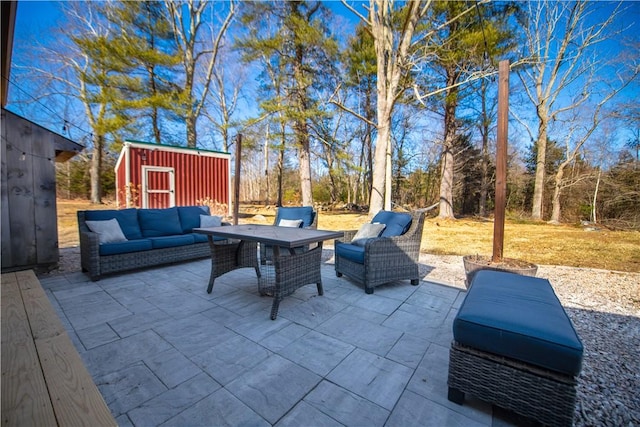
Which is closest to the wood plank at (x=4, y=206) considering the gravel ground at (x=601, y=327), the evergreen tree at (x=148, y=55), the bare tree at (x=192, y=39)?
the gravel ground at (x=601, y=327)

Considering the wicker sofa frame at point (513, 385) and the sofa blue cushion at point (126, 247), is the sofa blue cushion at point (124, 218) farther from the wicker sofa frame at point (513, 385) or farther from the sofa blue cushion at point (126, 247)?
the wicker sofa frame at point (513, 385)

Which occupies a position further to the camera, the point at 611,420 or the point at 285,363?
the point at 285,363

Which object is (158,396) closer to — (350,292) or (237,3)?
(350,292)

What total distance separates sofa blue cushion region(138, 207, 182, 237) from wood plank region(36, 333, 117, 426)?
3176 millimetres

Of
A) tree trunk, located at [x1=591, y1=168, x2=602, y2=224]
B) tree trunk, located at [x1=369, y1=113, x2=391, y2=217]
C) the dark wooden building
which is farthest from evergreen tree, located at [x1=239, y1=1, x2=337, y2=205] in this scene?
tree trunk, located at [x1=591, y1=168, x2=602, y2=224]

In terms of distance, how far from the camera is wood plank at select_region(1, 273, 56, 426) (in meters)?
0.78

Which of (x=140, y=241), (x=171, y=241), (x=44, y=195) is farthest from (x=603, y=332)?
(x=44, y=195)

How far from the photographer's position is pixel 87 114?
11.3 meters

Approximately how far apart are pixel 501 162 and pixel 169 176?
27.6 ft

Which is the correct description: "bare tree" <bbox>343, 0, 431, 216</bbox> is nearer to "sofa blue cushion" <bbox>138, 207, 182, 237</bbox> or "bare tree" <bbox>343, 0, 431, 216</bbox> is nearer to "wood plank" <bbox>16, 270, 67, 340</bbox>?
"sofa blue cushion" <bbox>138, 207, 182, 237</bbox>

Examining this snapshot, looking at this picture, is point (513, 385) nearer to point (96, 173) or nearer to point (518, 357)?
point (518, 357)

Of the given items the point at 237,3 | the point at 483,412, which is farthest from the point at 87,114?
the point at 483,412

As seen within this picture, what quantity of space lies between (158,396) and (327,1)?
1224cm

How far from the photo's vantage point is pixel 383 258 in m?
2.89
